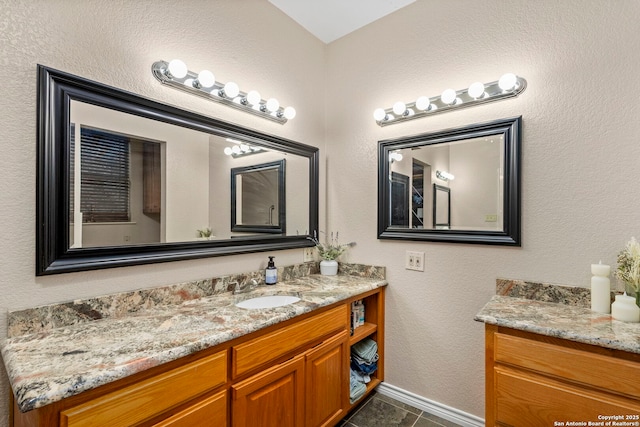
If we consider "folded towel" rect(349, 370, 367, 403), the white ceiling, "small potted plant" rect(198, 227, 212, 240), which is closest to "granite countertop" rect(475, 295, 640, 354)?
"folded towel" rect(349, 370, 367, 403)

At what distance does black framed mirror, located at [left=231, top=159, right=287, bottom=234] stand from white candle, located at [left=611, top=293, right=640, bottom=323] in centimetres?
172

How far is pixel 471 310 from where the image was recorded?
5.55 feet

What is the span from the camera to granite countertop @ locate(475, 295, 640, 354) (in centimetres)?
105

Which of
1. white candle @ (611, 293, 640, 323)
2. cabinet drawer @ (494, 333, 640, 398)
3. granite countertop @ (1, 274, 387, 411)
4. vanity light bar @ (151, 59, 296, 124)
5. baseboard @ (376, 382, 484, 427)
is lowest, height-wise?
baseboard @ (376, 382, 484, 427)

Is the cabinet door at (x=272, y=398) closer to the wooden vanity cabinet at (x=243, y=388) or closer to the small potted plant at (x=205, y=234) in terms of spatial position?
the wooden vanity cabinet at (x=243, y=388)

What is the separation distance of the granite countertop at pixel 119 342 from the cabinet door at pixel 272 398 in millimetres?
232

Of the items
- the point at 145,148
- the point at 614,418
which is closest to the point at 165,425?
the point at 145,148

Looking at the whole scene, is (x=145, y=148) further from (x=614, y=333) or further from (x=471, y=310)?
(x=614, y=333)

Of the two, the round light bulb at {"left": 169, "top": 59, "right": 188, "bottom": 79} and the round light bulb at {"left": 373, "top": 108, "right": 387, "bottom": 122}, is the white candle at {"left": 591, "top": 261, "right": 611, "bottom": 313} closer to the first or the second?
the round light bulb at {"left": 373, "top": 108, "right": 387, "bottom": 122}

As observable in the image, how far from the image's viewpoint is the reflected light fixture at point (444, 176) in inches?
70.6

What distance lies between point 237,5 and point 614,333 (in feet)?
7.91

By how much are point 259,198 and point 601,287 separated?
5.88 feet

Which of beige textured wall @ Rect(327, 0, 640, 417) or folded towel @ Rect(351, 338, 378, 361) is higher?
beige textured wall @ Rect(327, 0, 640, 417)

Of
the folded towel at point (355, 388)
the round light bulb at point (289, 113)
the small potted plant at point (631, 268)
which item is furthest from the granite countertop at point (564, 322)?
the round light bulb at point (289, 113)
